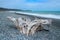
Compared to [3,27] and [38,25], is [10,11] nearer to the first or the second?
[3,27]

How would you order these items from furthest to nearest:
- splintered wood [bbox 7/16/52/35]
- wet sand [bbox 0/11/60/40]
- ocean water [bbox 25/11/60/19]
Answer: ocean water [bbox 25/11/60/19]
splintered wood [bbox 7/16/52/35]
wet sand [bbox 0/11/60/40]

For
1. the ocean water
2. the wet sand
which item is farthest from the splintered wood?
the ocean water

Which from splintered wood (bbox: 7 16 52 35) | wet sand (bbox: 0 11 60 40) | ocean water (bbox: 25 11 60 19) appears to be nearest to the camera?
wet sand (bbox: 0 11 60 40)

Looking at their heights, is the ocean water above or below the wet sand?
above

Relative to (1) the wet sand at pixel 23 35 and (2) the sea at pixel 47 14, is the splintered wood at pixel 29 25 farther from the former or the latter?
(2) the sea at pixel 47 14

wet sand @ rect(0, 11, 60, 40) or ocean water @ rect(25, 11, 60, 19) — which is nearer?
wet sand @ rect(0, 11, 60, 40)

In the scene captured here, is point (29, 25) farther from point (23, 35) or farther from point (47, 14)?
point (47, 14)

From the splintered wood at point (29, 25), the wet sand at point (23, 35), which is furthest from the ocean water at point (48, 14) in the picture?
the splintered wood at point (29, 25)

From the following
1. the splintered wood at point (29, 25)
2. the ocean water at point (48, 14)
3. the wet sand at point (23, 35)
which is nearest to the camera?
the wet sand at point (23, 35)

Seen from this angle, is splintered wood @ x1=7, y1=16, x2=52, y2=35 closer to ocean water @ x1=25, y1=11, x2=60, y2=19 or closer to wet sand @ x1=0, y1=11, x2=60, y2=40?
wet sand @ x1=0, y1=11, x2=60, y2=40

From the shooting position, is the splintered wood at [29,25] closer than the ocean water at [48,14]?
Yes

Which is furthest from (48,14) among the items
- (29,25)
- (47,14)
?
(29,25)

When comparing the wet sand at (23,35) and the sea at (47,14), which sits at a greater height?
the sea at (47,14)

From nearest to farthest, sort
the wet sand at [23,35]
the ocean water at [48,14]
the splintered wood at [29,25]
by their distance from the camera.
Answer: the wet sand at [23,35] → the splintered wood at [29,25] → the ocean water at [48,14]
